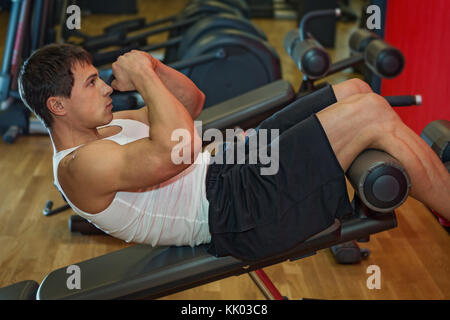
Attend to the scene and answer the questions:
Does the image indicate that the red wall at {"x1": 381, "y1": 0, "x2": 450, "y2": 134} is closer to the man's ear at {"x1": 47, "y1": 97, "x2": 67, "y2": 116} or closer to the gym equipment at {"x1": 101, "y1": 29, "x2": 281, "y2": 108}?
the gym equipment at {"x1": 101, "y1": 29, "x2": 281, "y2": 108}

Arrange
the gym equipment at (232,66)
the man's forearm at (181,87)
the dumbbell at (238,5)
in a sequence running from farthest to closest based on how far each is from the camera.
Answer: the dumbbell at (238,5), the gym equipment at (232,66), the man's forearm at (181,87)

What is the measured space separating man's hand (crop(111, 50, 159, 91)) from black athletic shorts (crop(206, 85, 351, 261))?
0.41m

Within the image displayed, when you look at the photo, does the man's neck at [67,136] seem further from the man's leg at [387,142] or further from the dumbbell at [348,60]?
the dumbbell at [348,60]

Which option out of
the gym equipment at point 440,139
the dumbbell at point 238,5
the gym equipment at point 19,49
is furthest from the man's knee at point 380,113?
the dumbbell at point 238,5

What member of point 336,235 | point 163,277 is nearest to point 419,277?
point 336,235

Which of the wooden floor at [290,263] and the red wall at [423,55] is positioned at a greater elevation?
the red wall at [423,55]

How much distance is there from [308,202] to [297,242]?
0.11 m

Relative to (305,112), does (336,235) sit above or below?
below

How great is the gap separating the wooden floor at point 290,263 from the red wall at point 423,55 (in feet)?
1.57

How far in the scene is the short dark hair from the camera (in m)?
1.48

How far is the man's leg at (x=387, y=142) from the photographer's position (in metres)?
1.49

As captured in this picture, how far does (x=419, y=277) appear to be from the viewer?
2.13 m
